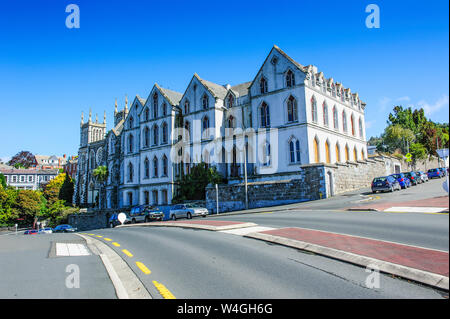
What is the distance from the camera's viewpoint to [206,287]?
6914 mm

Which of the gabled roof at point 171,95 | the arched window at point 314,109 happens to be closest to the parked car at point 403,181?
the arched window at point 314,109

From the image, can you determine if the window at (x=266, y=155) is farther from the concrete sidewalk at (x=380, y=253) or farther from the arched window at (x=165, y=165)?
the concrete sidewalk at (x=380, y=253)

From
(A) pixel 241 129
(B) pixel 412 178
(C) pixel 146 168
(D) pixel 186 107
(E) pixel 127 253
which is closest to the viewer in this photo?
(E) pixel 127 253

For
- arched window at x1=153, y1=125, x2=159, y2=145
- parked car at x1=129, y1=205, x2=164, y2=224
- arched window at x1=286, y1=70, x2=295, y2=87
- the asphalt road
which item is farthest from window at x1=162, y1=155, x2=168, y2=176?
the asphalt road

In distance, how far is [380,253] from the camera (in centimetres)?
920

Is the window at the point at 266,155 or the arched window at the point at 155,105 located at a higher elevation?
the arched window at the point at 155,105

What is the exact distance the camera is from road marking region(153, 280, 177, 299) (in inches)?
253

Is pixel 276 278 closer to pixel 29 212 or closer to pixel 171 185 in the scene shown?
pixel 171 185

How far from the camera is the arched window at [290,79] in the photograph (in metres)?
37.8

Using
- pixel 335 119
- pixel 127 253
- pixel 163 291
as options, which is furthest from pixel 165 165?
pixel 163 291

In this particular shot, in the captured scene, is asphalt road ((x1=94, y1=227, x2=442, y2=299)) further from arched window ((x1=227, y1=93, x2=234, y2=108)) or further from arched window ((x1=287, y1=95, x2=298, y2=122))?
arched window ((x1=227, y1=93, x2=234, y2=108))

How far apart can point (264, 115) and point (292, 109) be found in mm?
3509

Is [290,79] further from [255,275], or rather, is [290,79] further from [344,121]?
[255,275]

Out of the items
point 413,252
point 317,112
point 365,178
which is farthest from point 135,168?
point 413,252
